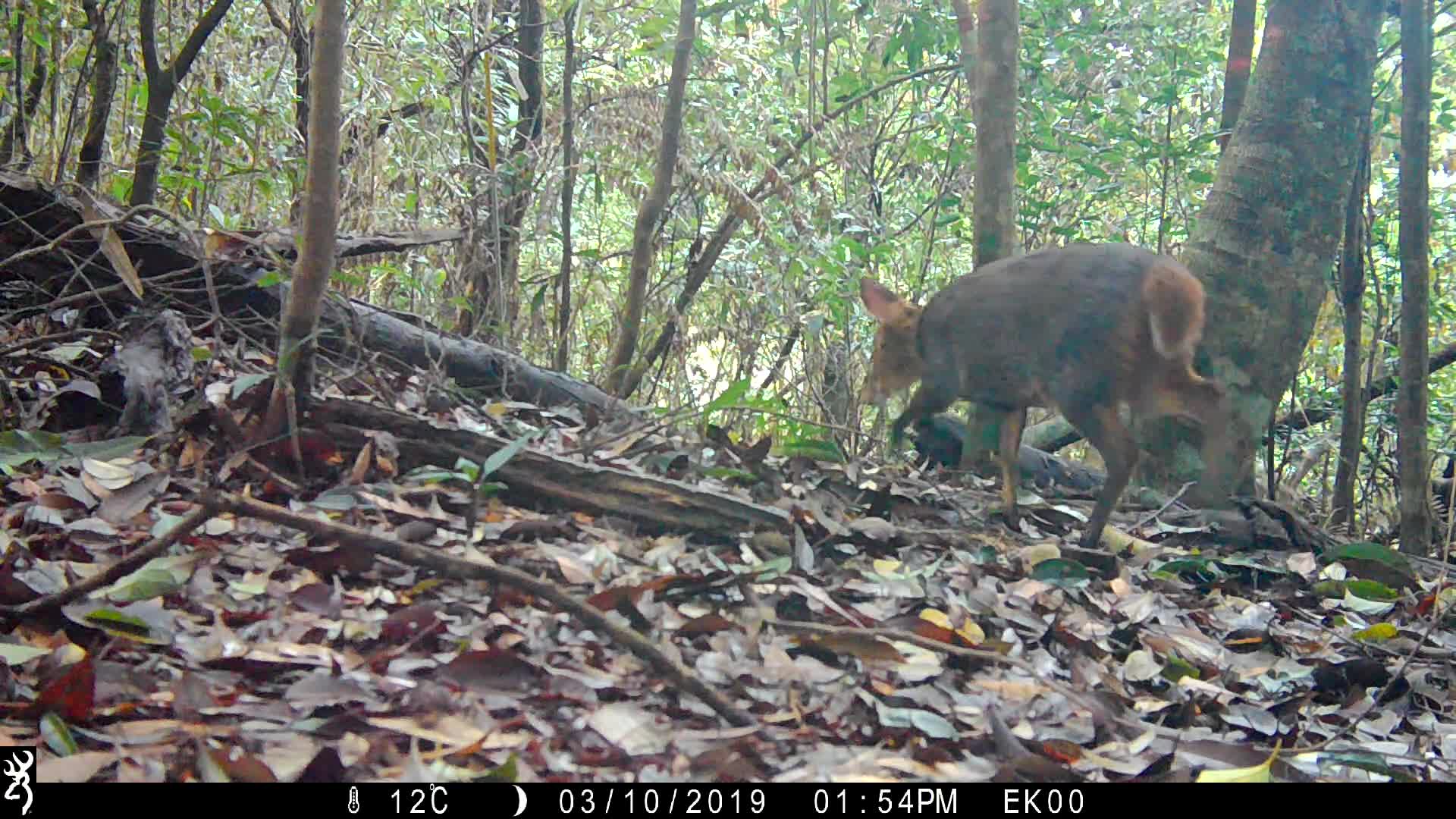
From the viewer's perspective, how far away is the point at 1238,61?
205 inches

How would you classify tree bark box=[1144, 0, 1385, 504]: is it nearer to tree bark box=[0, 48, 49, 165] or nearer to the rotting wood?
the rotting wood

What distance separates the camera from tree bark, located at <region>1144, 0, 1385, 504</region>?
407 cm

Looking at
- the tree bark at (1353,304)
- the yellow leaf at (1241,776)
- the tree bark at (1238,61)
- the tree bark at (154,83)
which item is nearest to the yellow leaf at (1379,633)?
the yellow leaf at (1241,776)

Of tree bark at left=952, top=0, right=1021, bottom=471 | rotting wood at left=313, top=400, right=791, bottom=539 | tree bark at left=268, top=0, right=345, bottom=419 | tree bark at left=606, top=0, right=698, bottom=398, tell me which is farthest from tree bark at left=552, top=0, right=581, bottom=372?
tree bark at left=268, top=0, right=345, bottom=419

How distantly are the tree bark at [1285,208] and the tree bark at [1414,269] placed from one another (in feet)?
0.46

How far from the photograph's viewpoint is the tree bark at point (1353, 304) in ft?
14.5

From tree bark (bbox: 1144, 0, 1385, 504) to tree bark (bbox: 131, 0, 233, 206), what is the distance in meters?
3.39

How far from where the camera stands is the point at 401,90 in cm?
522

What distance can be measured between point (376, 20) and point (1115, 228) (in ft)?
14.6

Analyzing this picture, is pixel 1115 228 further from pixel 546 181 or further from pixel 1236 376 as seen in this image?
pixel 546 181

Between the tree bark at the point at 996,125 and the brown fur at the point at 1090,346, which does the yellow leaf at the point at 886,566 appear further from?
the tree bark at the point at 996,125

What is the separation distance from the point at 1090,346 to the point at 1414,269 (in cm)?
136

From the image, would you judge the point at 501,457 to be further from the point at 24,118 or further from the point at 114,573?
the point at 24,118

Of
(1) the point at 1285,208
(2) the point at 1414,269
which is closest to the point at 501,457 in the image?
(1) the point at 1285,208
